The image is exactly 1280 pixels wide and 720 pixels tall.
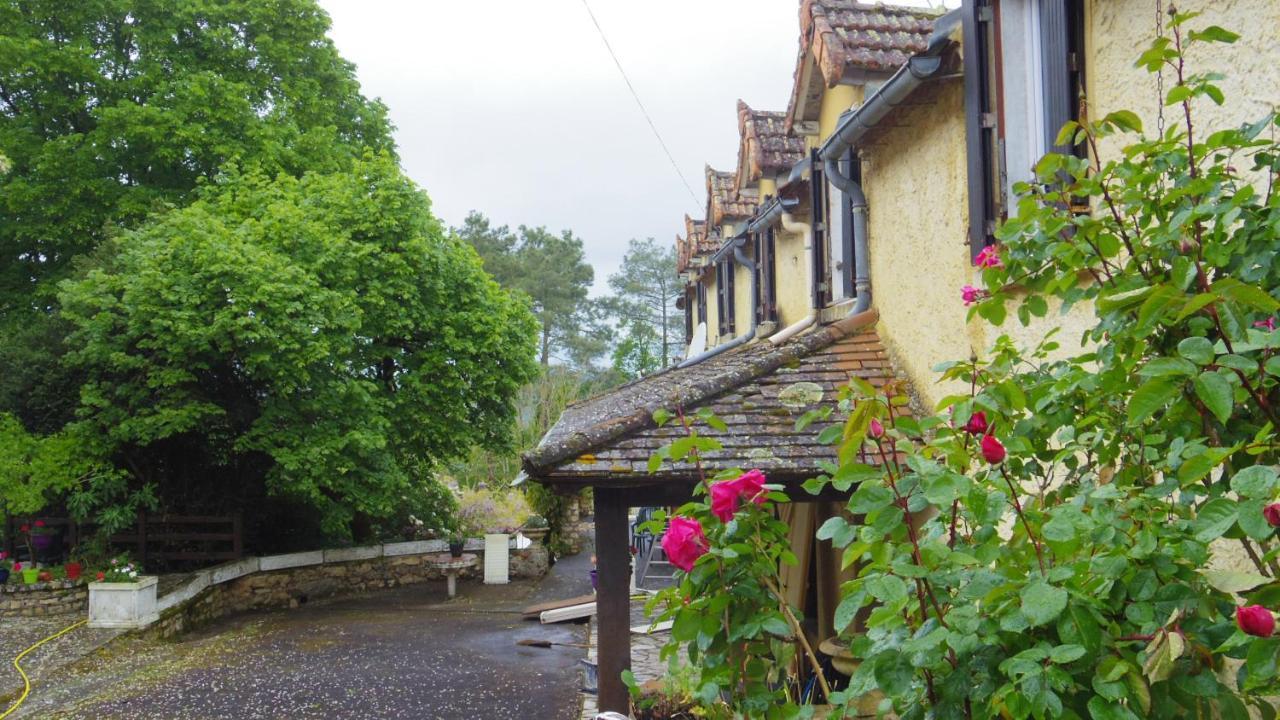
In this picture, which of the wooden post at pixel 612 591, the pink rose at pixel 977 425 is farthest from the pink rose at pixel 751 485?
the wooden post at pixel 612 591

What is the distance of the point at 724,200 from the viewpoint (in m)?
14.9

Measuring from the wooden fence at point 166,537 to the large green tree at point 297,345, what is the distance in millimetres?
545

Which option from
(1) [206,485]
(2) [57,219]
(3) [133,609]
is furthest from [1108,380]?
(2) [57,219]

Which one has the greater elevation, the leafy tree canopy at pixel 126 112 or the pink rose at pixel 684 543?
the leafy tree canopy at pixel 126 112

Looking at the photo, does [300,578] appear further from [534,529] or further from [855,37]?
[855,37]

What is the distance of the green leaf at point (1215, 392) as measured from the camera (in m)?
1.57

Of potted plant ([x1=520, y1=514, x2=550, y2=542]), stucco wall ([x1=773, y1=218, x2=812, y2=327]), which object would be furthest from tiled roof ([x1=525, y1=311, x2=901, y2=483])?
potted plant ([x1=520, y1=514, x2=550, y2=542])

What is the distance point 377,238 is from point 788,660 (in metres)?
13.9

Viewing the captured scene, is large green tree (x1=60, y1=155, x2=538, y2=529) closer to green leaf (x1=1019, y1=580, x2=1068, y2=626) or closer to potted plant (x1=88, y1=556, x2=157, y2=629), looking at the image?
potted plant (x1=88, y1=556, x2=157, y2=629)

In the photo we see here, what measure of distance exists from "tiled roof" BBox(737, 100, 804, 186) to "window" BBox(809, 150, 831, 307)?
2654mm

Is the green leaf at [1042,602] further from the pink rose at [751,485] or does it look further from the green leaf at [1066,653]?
the pink rose at [751,485]

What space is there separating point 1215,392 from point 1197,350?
8 centimetres

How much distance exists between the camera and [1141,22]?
12.3 ft

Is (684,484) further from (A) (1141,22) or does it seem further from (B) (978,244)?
(A) (1141,22)
